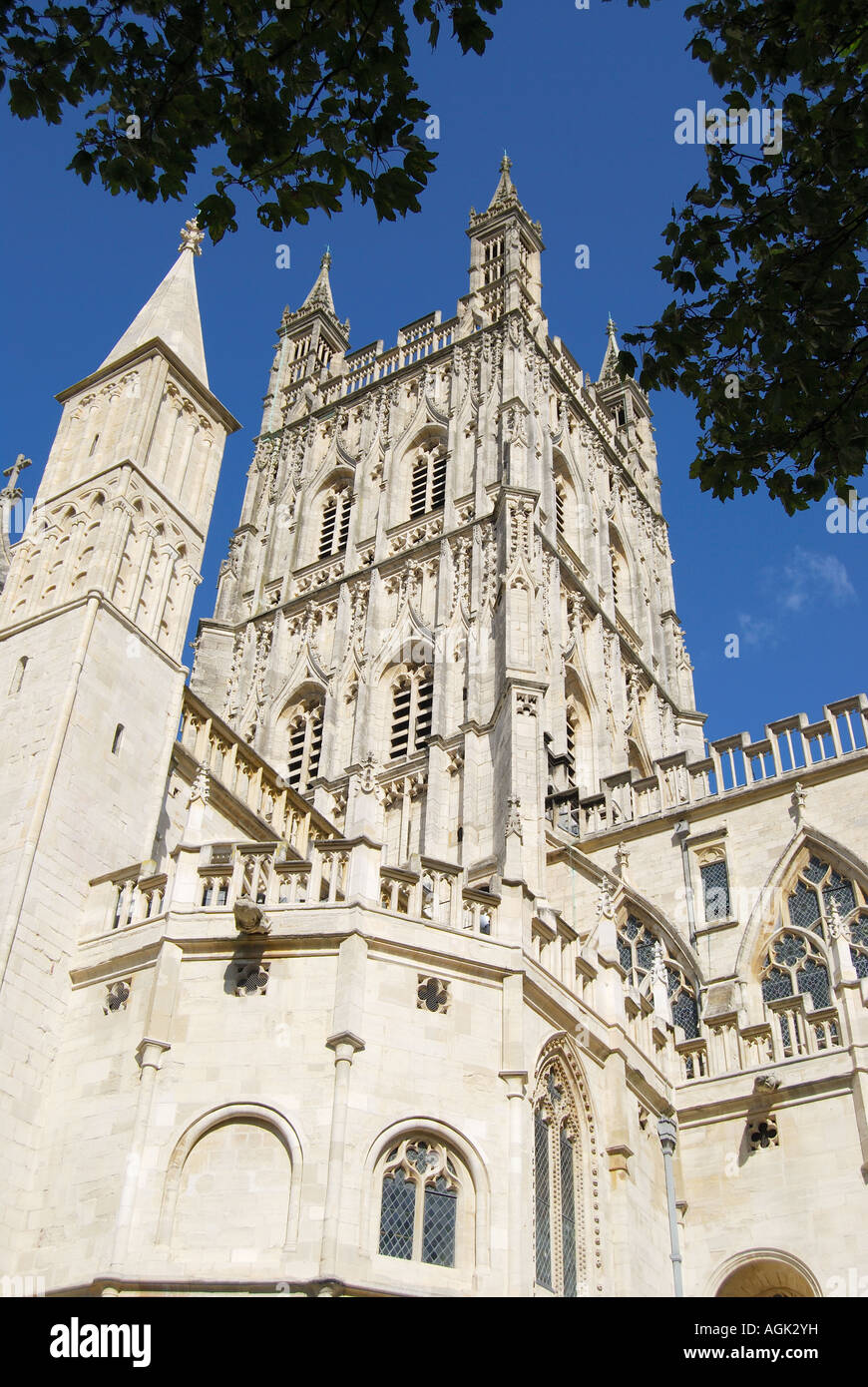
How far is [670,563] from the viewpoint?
1956 inches

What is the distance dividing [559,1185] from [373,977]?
2979mm

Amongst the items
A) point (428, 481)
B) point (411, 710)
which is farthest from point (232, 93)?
point (428, 481)

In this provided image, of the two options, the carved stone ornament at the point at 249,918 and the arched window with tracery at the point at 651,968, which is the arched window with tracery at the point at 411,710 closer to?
the arched window with tracery at the point at 651,968

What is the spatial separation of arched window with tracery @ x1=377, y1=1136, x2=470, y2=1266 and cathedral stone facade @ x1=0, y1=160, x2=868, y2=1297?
0.10ft

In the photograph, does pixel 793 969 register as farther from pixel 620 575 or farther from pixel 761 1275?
pixel 620 575

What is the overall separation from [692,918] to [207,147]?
62.6 ft

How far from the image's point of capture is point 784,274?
10914mm

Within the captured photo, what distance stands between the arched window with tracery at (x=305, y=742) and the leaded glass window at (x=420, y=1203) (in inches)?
883

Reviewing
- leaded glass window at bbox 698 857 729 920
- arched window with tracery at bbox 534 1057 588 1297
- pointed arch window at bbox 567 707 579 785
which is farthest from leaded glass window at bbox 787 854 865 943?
arched window with tracery at bbox 534 1057 588 1297

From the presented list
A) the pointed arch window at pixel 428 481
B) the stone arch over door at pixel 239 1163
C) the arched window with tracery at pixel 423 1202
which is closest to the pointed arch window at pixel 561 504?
Answer: the pointed arch window at pixel 428 481

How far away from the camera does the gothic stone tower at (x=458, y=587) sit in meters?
32.5

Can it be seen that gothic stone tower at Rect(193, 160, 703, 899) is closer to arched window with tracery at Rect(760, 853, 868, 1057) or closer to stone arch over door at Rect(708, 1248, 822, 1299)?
arched window with tracery at Rect(760, 853, 868, 1057)

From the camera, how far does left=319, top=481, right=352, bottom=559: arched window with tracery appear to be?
4328 cm

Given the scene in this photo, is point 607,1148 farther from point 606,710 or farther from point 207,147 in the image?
point 606,710
